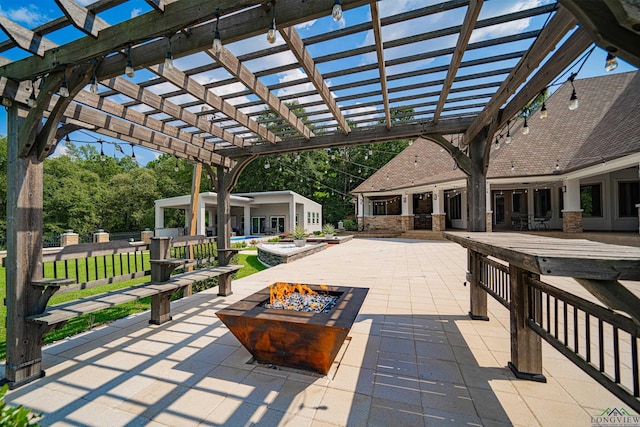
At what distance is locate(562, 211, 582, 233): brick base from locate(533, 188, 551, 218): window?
2811 mm

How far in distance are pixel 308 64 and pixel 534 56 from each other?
215 cm

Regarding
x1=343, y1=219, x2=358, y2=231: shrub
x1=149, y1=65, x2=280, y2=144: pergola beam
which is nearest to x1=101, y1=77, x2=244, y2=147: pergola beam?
x1=149, y1=65, x2=280, y2=144: pergola beam

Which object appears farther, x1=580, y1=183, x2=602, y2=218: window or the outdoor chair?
the outdoor chair

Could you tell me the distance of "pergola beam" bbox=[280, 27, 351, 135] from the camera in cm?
257

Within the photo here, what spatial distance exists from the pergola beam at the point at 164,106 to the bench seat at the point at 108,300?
2404 millimetres

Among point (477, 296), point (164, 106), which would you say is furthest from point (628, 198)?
point (164, 106)

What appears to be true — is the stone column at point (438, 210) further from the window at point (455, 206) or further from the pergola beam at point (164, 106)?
the pergola beam at point (164, 106)

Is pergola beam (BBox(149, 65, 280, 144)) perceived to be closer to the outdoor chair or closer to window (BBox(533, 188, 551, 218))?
the outdoor chair

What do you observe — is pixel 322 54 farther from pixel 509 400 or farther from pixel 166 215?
pixel 166 215

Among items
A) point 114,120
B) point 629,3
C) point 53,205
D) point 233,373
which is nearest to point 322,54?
point 629,3

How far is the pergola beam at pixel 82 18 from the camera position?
2053mm

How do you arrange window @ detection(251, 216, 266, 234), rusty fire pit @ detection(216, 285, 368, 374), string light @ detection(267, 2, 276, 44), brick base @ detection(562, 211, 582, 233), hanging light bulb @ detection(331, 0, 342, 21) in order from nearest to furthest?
hanging light bulb @ detection(331, 0, 342, 21), string light @ detection(267, 2, 276, 44), rusty fire pit @ detection(216, 285, 368, 374), brick base @ detection(562, 211, 582, 233), window @ detection(251, 216, 266, 234)

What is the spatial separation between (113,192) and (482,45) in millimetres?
31385

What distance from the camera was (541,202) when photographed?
571 inches
